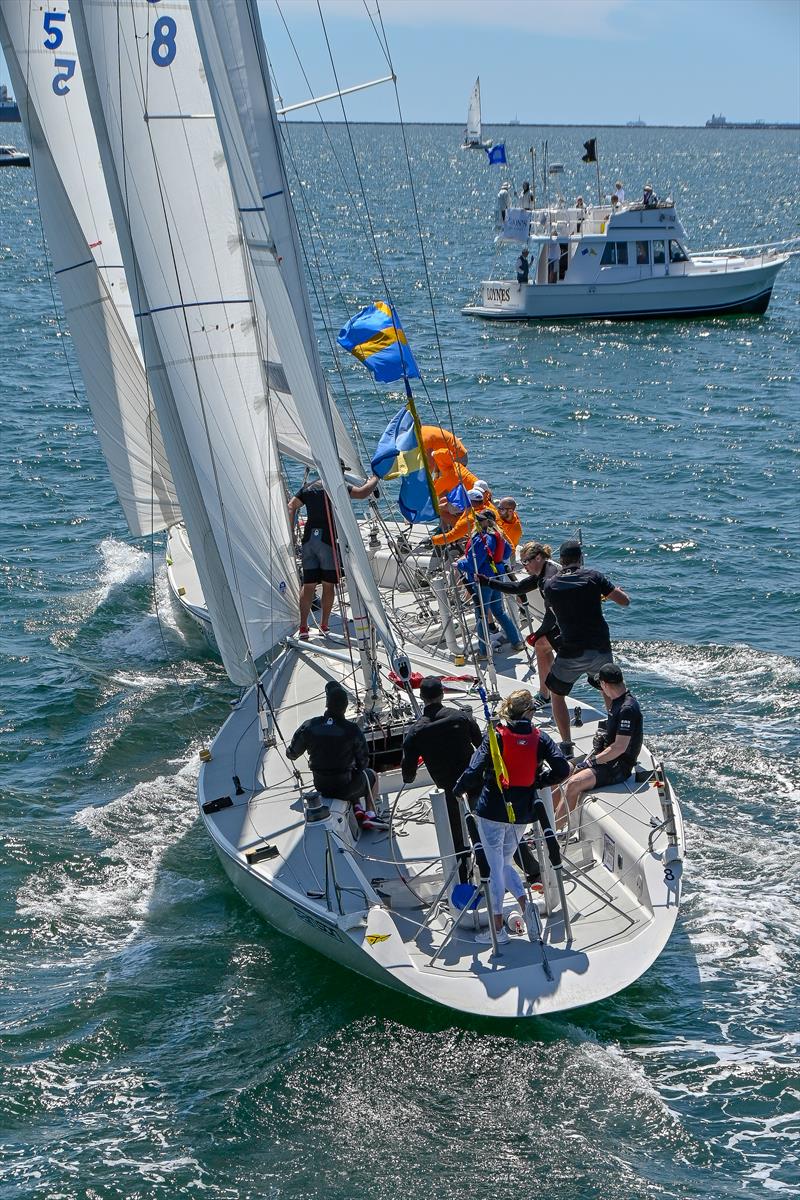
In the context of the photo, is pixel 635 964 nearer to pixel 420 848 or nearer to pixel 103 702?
pixel 420 848

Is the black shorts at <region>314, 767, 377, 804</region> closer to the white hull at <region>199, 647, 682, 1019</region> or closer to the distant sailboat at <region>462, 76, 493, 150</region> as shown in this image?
the white hull at <region>199, 647, 682, 1019</region>

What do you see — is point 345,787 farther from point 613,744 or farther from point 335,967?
point 613,744

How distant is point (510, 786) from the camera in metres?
9.33

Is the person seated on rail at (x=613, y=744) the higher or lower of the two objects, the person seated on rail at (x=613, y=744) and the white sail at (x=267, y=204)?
the lower

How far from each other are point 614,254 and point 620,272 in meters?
0.67

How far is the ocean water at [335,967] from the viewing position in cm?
862

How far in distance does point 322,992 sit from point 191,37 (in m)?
8.00

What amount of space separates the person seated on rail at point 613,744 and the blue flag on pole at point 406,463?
393 cm

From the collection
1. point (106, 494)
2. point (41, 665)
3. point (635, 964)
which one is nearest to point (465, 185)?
point (106, 494)

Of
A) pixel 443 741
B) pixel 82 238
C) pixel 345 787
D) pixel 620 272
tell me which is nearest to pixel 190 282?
pixel 82 238

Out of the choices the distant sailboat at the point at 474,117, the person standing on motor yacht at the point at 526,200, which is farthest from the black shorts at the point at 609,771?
the distant sailboat at the point at 474,117

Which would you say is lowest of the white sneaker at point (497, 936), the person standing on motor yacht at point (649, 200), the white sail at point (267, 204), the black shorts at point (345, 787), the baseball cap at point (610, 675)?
the white sneaker at point (497, 936)

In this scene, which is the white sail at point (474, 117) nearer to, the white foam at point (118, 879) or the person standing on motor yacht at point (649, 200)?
the person standing on motor yacht at point (649, 200)

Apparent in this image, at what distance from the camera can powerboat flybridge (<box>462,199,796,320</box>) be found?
42125mm
